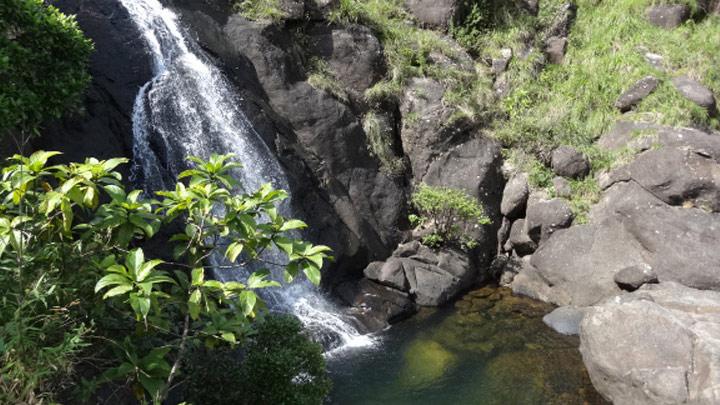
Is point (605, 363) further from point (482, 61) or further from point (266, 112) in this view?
point (482, 61)

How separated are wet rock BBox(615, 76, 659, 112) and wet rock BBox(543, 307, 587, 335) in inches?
267

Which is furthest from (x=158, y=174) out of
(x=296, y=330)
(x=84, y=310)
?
(x=84, y=310)

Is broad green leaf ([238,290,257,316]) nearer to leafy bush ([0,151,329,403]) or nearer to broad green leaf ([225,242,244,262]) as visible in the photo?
leafy bush ([0,151,329,403])

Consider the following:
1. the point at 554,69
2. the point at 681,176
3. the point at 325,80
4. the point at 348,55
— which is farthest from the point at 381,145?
the point at 554,69

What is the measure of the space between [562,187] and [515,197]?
112cm

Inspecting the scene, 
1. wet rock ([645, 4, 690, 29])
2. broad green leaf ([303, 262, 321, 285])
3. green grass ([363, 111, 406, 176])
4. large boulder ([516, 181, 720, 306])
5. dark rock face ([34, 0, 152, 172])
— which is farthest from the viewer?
wet rock ([645, 4, 690, 29])

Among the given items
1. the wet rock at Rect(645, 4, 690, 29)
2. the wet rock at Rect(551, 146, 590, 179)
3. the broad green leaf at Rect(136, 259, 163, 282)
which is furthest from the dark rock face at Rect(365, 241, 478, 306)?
the wet rock at Rect(645, 4, 690, 29)

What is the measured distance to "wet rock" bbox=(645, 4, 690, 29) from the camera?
17875 millimetres

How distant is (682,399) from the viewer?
744cm

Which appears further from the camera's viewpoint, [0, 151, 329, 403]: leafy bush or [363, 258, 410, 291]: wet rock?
[363, 258, 410, 291]: wet rock

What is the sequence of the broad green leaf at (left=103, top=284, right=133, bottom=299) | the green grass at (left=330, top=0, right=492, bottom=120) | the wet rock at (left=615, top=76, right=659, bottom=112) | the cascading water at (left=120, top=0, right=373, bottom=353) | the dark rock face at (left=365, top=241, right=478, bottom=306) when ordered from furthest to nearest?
the wet rock at (left=615, top=76, right=659, bottom=112) → the green grass at (left=330, top=0, right=492, bottom=120) → the dark rock face at (left=365, top=241, right=478, bottom=306) → the cascading water at (left=120, top=0, right=373, bottom=353) → the broad green leaf at (left=103, top=284, right=133, bottom=299)

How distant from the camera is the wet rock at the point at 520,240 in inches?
526

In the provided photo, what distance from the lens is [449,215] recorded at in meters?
12.9

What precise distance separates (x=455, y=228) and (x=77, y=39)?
8743 millimetres
